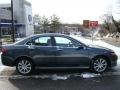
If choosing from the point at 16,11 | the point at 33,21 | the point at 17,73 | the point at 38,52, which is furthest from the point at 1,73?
the point at 33,21

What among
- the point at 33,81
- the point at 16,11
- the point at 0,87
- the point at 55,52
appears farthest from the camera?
the point at 16,11

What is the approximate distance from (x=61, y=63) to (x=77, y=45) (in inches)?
35.2

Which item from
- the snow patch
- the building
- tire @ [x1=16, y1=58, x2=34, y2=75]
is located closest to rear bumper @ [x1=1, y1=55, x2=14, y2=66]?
tire @ [x1=16, y1=58, x2=34, y2=75]

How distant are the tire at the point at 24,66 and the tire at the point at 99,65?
2.32 metres

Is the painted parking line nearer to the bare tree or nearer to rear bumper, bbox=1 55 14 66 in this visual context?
rear bumper, bbox=1 55 14 66

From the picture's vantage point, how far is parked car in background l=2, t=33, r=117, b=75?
1207 cm

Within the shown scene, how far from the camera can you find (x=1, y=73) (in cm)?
1278

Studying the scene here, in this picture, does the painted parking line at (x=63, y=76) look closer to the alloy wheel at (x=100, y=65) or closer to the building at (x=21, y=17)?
the alloy wheel at (x=100, y=65)

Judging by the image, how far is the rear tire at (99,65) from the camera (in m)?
12.2

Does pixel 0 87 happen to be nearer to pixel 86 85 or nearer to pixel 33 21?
pixel 86 85

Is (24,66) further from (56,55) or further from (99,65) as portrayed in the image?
(99,65)

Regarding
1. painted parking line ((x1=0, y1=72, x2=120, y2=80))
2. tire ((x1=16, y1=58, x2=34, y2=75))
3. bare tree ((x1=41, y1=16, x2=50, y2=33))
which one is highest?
bare tree ((x1=41, y1=16, x2=50, y2=33))

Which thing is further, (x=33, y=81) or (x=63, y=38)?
(x=63, y=38)

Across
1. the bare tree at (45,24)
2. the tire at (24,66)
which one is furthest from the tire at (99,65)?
the bare tree at (45,24)
